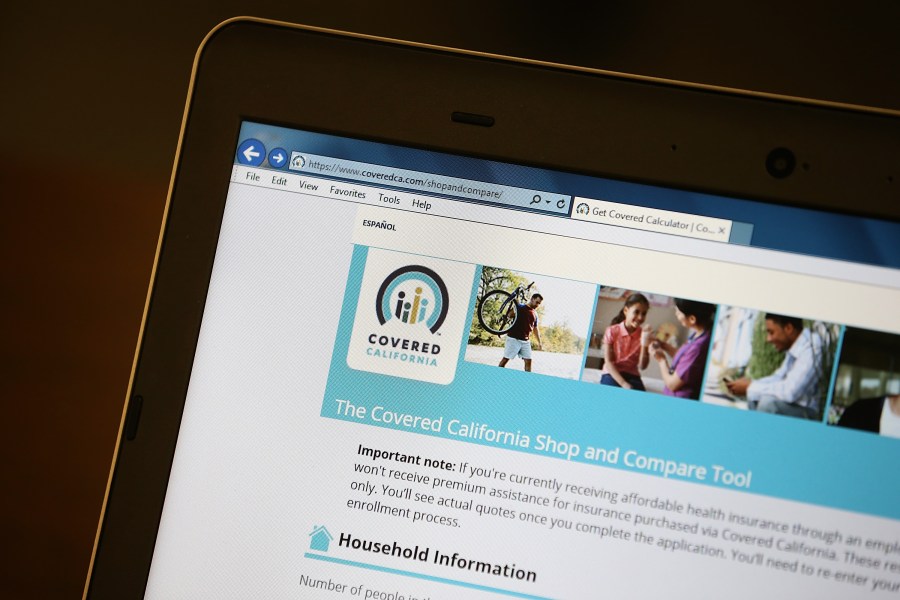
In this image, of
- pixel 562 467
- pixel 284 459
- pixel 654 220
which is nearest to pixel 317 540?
pixel 284 459

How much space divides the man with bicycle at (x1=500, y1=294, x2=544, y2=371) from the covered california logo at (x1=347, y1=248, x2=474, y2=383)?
0.03 metres

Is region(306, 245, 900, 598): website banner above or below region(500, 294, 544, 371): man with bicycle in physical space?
below

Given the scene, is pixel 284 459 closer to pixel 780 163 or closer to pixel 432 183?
pixel 432 183

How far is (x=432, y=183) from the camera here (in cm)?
49

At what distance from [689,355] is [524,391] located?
0.10 metres

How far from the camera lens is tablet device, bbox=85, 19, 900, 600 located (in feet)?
1.53

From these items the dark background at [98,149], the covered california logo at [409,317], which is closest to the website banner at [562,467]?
the covered california logo at [409,317]

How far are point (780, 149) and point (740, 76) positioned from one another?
12 centimetres

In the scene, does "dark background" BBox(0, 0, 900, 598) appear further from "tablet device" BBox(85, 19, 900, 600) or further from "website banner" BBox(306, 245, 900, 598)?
"website banner" BBox(306, 245, 900, 598)

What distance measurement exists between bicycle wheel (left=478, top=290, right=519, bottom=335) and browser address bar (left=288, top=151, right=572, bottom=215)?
6 cm

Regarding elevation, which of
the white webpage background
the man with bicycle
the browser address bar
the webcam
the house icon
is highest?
Answer: the webcam

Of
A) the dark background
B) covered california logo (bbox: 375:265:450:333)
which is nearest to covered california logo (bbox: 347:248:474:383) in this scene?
covered california logo (bbox: 375:265:450:333)

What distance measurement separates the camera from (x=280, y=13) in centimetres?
61

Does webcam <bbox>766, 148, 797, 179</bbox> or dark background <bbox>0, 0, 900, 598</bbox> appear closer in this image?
webcam <bbox>766, 148, 797, 179</bbox>
